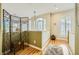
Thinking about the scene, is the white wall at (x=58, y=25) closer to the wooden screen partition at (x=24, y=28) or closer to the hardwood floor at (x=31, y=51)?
the hardwood floor at (x=31, y=51)

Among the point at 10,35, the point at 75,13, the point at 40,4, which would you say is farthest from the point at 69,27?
the point at 10,35

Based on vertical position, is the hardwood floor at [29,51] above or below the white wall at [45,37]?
below

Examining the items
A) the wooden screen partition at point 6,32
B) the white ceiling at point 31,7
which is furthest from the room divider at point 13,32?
the white ceiling at point 31,7

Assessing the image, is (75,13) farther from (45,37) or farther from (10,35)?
(10,35)

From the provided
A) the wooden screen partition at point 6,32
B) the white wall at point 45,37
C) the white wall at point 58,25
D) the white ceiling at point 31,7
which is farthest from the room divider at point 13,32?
the white wall at point 58,25

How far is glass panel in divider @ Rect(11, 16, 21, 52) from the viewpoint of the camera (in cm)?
193

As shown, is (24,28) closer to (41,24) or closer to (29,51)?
(41,24)

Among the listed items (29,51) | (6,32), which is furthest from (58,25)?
(6,32)

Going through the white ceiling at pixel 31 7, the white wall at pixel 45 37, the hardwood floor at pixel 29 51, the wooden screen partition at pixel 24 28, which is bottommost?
the hardwood floor at pixel 29 51

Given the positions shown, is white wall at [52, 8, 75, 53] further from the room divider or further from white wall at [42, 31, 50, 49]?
the room divider

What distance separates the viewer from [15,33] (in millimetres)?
1948

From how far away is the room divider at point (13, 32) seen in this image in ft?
6.24

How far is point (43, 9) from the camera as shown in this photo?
1934 millimetres

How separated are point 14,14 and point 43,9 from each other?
496 millimetres
